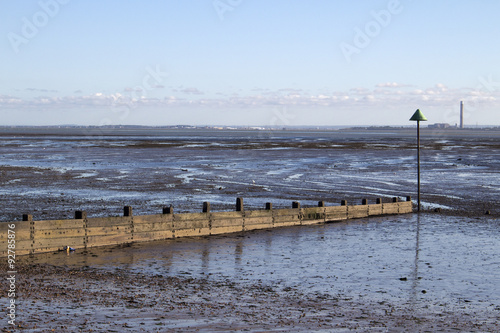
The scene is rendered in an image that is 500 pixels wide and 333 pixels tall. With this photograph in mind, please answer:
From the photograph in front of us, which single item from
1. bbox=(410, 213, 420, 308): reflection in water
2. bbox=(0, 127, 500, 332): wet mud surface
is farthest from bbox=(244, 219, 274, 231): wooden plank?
bbox=(410, 213, 420, 308): reflection in water

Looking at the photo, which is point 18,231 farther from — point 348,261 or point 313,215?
point 313,215

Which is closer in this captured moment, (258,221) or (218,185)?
(258,221)

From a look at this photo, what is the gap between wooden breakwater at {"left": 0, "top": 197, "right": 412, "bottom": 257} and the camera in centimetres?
1612

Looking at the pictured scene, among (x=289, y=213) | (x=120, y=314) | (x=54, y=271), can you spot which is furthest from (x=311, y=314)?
(x=289, y=213)

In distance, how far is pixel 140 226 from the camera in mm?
18594

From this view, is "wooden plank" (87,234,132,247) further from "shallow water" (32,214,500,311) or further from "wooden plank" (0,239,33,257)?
"wooden plank" (0,239,33,257)


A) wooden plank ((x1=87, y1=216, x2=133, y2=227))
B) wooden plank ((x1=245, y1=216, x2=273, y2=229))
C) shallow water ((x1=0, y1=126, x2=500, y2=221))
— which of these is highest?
wooden plank ((x1=87, y1=216, x2=133, y2=227))

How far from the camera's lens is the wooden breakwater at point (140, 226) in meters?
16.1

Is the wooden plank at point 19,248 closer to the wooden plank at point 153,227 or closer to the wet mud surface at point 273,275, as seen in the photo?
the wet mud surface at point 273,275

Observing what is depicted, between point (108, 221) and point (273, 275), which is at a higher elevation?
point (108, 221)

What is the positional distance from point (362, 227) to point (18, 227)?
12344mm

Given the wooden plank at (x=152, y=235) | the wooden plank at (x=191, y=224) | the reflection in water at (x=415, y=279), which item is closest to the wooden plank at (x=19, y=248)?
the wooden plank at (x=152, y=235)

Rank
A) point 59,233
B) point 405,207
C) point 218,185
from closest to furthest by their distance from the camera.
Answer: point 59,233, point 405,207, point 218,185

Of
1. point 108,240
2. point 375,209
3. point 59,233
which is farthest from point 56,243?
point 375,209
